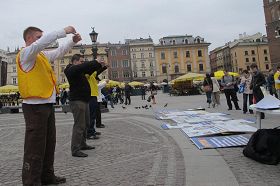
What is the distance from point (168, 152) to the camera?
6.32 meters

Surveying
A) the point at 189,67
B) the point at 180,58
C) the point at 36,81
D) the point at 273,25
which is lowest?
the point at 36,81

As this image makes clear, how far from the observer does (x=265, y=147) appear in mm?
5105

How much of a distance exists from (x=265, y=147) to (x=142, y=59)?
329ft

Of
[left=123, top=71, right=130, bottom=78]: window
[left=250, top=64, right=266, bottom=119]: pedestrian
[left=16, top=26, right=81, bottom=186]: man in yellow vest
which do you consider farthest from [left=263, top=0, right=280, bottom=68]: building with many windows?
[left=16, top=26, right=81, bottom=186]: man in yellow vest

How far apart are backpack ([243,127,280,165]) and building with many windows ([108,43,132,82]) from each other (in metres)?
100

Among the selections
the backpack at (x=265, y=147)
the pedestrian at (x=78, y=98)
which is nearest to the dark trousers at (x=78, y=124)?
the pedestrian at (x=78, y=98)

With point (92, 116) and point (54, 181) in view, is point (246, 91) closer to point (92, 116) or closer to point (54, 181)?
point (92, 116)

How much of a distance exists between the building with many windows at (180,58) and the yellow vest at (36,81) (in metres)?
95.2

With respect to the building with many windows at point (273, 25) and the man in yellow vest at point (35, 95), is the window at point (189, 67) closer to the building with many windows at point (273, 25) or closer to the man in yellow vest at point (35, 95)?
the building with many windows at point (273, 25)

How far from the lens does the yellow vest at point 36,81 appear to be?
408cm

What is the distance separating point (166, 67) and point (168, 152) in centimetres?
9378

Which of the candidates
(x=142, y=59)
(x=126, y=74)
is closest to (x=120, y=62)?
(x=126, y=74)

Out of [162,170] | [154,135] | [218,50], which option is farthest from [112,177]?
[218,50]

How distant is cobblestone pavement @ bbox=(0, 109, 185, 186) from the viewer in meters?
4.59
